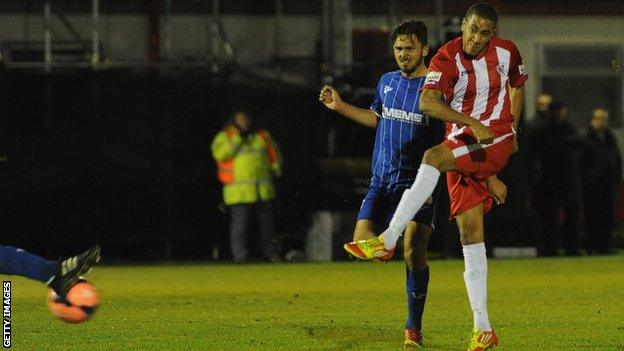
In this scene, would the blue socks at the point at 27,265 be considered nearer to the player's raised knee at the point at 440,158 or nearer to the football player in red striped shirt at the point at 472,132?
the football player in red striped shirt at the point at 472,132

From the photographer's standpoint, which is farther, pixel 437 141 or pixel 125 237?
pixel 125 237

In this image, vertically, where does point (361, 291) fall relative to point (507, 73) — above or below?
below

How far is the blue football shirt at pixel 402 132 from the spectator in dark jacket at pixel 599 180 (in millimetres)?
10908

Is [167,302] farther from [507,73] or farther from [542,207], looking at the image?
[542,207]

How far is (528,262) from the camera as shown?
17.4m

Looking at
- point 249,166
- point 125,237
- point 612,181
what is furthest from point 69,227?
point 612,181

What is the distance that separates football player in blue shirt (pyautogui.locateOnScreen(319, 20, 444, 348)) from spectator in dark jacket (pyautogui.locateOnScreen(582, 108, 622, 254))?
10.8 meters

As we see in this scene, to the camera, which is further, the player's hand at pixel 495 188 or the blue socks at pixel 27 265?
the player's hand at pixel 495 188

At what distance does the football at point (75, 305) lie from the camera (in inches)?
330

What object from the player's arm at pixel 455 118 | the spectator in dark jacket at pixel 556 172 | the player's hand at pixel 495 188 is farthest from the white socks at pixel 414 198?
the spectator in dark jacket at pixel 556 172

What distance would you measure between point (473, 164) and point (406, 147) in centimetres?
61

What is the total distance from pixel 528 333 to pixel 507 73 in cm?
224

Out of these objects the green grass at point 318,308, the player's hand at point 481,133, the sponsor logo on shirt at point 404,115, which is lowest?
the green grass at point 318,308

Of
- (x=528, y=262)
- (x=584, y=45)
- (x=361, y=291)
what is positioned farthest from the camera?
(x=584, y=45)
